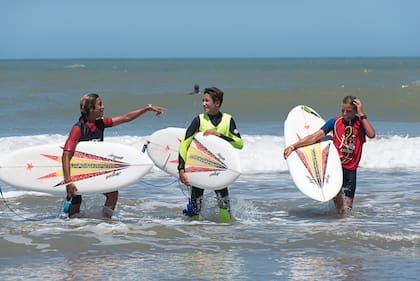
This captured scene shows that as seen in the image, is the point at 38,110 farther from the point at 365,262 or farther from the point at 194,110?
the point at 365,262

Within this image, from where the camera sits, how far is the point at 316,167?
7.65 meters

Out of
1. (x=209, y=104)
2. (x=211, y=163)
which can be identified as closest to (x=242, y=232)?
(x=211, y=163)

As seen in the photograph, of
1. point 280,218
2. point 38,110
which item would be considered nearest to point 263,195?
point 280,218

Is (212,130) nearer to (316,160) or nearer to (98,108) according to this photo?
(98,108)

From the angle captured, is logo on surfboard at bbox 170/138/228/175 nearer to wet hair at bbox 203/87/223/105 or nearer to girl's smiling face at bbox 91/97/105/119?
wet hair at bbox 203/87/223/105

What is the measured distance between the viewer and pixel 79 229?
686 cm

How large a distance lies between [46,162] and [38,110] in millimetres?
15659

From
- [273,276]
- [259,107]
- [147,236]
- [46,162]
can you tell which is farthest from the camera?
[259,107]

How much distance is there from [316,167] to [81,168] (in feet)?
7.39

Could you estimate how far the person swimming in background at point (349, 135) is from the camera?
24.4ft

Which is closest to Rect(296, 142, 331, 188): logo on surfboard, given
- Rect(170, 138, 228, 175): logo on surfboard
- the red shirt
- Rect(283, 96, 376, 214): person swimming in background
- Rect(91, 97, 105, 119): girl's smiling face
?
Rect(283, 96, 376, 214): person swimming in background

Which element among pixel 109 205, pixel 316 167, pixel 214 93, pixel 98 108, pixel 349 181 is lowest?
pixel 109 205

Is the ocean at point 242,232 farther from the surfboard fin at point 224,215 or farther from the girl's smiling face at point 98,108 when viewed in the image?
the girl's smiling face at point 98,108

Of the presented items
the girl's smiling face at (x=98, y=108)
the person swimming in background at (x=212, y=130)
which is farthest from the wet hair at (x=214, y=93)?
the girl's smiling face at (x=98, y=108)
